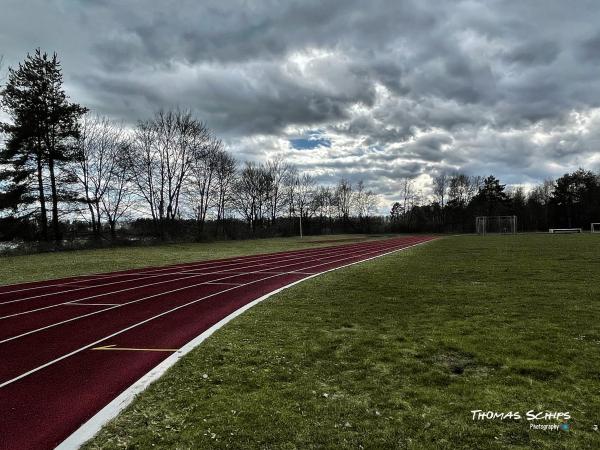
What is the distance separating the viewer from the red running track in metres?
4.28

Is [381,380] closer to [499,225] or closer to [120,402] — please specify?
[120,402]

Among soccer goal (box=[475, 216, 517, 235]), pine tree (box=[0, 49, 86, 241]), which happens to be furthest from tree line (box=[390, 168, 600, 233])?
pine tree (box=[0, 49, 86, 241])

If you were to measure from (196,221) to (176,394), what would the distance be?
5552 cm

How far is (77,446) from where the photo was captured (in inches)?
137

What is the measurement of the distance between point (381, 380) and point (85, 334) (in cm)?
554

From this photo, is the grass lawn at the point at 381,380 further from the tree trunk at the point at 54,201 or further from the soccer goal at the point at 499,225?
the soccer goal at the point at 499,225

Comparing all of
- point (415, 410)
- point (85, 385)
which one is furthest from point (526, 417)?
point (85, 385)

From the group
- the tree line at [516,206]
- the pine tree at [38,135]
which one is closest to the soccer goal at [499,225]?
the tree line at [516,206]

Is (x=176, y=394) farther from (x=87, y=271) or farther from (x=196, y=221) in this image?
(x=196, y=221)

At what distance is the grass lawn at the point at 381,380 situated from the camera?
11.4ft

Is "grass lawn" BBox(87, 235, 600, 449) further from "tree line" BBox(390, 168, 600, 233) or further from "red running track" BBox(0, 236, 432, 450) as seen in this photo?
"tree line" BBox(390, 168, 600, 233)

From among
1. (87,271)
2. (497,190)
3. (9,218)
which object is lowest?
(87,271)

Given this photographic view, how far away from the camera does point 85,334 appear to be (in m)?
7.53

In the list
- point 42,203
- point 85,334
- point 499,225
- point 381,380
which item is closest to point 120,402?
point 381,380
